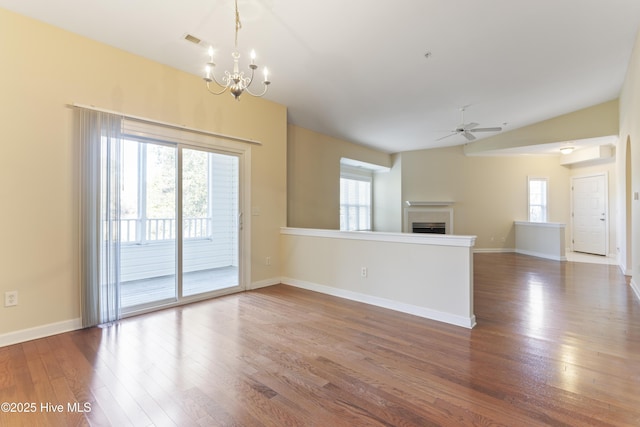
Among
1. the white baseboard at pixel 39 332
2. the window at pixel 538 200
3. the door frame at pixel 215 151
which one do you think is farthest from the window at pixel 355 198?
the white baseboard at pixel 39 332

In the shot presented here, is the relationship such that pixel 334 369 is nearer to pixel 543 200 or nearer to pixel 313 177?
pixel 313 177

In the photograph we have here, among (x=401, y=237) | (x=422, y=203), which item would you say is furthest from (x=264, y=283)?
(x=422, y=203)

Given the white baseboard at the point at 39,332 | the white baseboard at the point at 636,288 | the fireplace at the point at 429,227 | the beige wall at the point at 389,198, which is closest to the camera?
the white baseboard at the point at 39,332

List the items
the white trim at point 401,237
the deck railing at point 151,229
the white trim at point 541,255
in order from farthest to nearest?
the white trim at point 541,255
the deck railing at point 151,229
the white trim at point 401,237

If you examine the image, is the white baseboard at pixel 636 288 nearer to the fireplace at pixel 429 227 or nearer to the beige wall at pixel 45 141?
the fireplace at pixel 429 227

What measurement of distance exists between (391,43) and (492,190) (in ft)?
22.0

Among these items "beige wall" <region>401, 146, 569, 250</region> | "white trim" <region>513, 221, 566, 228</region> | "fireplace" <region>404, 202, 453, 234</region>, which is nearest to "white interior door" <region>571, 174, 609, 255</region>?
"beige wall" <region>401, 146, 569, 250</region>

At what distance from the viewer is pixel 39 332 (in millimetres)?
2723

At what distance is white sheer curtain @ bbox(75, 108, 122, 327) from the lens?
2.91 meters

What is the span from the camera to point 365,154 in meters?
7.88

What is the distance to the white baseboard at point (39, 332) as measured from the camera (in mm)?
2572

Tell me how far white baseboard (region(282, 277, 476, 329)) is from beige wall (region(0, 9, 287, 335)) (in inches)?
108

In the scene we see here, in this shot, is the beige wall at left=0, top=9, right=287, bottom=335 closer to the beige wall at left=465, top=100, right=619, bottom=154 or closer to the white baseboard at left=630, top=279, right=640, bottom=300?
the white baseboard at left=630, top=279, right=640, bottom=300

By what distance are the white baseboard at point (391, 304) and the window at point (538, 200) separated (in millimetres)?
7124
